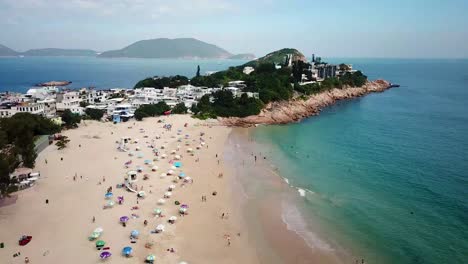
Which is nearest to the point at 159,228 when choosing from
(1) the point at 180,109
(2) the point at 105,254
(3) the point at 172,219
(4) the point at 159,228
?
(4) the point at 159,228

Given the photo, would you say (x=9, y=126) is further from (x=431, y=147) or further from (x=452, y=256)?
(x=431, y=147)

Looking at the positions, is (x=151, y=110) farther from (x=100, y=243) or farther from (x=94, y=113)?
(x=100, y=243)

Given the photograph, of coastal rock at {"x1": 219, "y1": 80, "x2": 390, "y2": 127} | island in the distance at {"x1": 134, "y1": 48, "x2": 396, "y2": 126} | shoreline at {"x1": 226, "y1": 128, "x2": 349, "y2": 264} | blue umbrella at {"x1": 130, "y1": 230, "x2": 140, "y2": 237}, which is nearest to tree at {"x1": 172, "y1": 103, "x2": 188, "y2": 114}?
island in the distance at {"x1": 134, "y1": 48, "x2": 396, "y2": 126}

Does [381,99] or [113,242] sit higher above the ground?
[381,99]

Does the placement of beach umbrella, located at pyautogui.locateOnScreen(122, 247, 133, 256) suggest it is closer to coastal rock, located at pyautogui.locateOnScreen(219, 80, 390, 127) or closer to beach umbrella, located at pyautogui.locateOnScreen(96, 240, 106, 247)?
beach umbrella, located at pyautogui.locateOnScreen(96, 240, 106, 247)

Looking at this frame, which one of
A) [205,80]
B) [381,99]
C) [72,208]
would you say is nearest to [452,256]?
[72,208]

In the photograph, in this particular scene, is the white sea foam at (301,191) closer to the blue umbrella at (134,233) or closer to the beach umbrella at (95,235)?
the blue umbrella at (134,233)

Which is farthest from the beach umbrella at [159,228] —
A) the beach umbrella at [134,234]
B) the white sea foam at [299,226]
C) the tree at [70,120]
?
the tree at [70,120]
